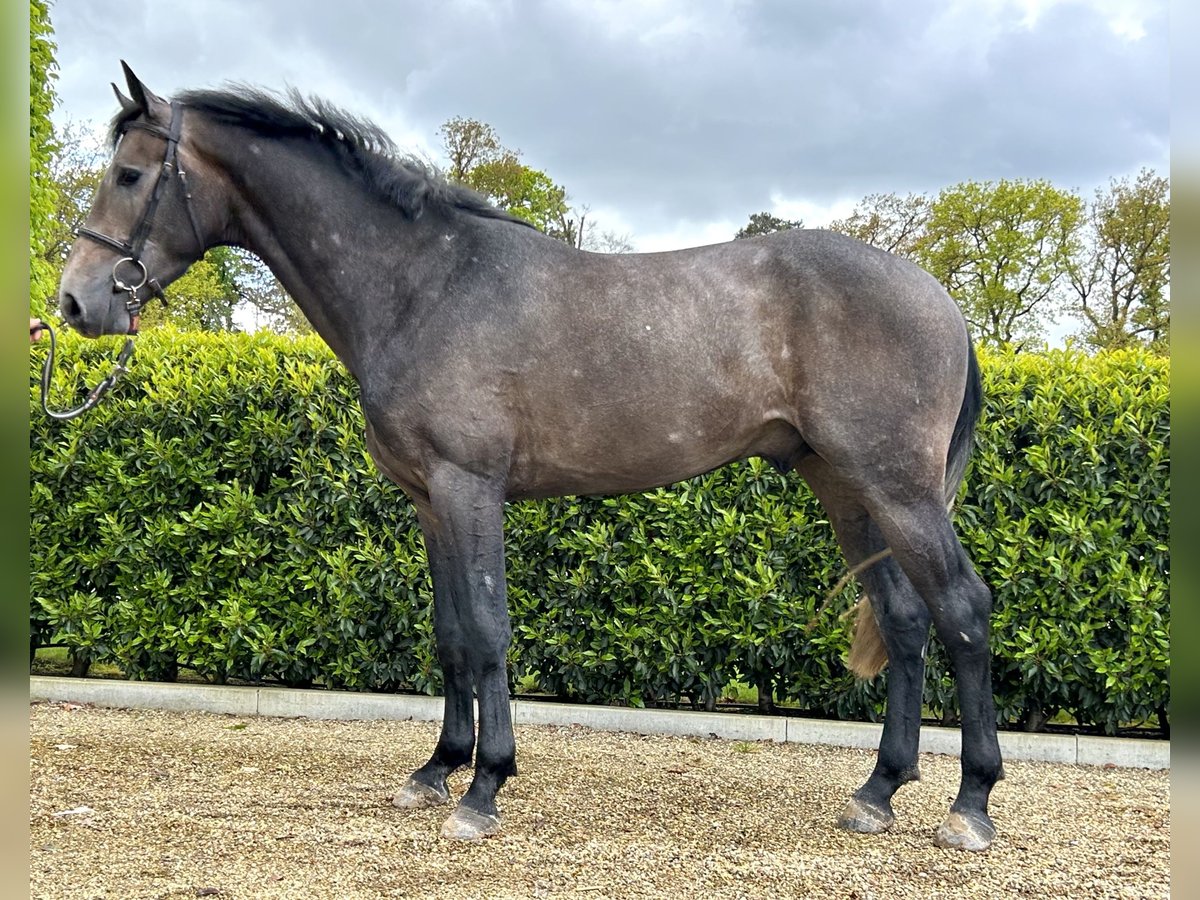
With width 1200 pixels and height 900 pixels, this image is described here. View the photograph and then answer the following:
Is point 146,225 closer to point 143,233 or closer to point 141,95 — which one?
point 143,233

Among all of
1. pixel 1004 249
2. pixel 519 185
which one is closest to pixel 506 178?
pixel 519 185

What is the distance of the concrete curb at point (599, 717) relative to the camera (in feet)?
16.7

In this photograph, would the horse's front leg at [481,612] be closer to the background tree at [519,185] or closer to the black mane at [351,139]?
the black mane at [351,139]

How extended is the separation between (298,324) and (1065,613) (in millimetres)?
29891

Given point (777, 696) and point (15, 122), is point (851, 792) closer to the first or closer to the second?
point (777, 696)

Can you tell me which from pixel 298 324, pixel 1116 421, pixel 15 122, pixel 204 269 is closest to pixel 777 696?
pixel 1116 421

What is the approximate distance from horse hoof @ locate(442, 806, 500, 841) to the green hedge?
84.2 inches

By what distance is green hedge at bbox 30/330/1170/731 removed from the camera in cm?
512

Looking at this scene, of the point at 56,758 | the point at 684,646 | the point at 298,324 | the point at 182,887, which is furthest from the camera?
the point at 298,324

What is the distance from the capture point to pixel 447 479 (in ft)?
11.3

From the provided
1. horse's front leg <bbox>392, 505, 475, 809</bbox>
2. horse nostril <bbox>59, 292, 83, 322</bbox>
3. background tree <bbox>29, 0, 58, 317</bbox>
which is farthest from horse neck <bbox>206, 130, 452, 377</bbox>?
background tree <bbox>29, 0, 58, 317</bbox>

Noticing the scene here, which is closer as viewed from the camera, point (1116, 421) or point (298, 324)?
point (1116, 421)

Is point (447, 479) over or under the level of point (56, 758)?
over

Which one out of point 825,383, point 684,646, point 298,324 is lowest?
point 684,646
